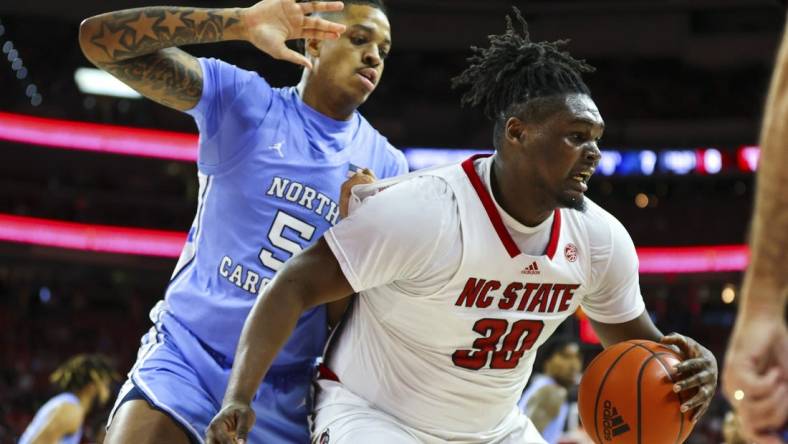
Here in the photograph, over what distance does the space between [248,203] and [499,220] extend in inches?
33.9

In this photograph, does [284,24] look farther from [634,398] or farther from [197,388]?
[634,398]

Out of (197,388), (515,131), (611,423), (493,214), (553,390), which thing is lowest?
(553,390)

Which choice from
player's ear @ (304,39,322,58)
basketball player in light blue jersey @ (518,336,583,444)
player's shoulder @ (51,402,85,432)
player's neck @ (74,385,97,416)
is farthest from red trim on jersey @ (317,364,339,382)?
player's neck @ (74,385,97,416)

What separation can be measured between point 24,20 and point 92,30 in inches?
706

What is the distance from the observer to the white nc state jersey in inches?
128

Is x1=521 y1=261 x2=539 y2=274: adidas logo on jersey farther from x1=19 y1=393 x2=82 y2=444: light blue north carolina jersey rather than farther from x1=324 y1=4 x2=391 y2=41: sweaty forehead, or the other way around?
x1=19 y1=393 x2=82 y2=444: light blue north carolina jersey

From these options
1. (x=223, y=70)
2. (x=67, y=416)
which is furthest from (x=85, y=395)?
(x=223, y=70)

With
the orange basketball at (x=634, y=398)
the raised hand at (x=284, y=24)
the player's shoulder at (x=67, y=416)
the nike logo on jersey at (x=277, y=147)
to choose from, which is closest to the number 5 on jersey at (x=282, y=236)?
the nike logo on jersey at (x=277, y=147)

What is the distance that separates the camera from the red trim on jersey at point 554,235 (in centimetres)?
344

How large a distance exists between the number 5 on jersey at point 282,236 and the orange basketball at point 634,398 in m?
1.07

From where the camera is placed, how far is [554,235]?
11.4 feet

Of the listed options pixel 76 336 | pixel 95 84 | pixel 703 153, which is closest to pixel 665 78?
pixel 703 153

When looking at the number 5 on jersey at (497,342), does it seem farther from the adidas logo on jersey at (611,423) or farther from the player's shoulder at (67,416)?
the player's shoulder at (67,416)

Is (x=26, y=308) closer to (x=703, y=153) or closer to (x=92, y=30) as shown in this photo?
(x=703, y=153)
